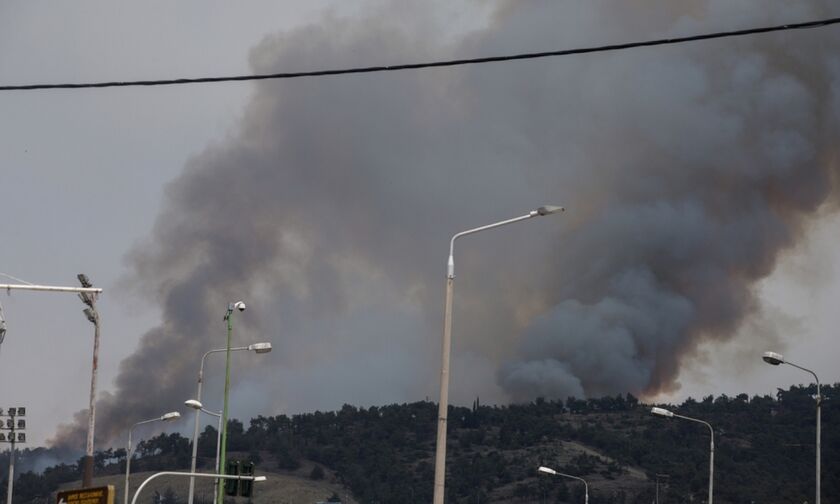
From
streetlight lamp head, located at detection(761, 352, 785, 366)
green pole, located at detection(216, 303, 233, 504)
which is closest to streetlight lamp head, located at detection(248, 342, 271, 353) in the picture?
green pole, located at detection(216, 303, 233, 504)

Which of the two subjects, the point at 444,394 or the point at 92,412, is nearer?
the point at 444,394

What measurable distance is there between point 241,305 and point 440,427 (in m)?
24.0

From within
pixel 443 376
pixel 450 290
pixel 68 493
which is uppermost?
pixel 450 290

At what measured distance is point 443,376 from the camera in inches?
1150

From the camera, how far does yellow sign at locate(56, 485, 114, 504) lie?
94.8ft

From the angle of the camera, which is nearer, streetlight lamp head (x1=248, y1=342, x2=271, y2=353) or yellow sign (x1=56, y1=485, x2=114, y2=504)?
yellow sign (x1=56, y1=485, x2=114, y2=504)

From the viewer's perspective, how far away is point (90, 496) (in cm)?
2995

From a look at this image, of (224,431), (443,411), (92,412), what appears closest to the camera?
(443,411)

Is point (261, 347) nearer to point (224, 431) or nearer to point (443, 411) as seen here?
point (224, 431)

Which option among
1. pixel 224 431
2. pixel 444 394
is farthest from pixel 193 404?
pixel 444 394

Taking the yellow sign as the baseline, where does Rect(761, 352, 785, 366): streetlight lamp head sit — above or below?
above

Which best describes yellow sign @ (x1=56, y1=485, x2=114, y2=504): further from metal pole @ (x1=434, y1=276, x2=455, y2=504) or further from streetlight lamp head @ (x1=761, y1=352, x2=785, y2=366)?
streetlight lamp head @ (x1=761, y1=352, x2=785, y2=366)

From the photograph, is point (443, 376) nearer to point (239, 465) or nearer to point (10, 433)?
point (239, 465)

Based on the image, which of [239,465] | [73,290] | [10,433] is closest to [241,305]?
[239,465]
